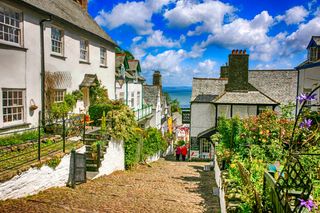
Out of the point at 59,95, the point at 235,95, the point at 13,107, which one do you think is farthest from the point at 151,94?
the point at 13,107

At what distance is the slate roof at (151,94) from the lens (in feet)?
117

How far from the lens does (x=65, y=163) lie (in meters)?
9.34

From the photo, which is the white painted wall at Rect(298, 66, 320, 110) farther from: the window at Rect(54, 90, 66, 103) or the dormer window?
the window at Rect(54, 90, 66, 103)

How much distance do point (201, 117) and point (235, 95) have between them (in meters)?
3.96

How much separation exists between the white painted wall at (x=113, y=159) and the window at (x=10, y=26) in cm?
659

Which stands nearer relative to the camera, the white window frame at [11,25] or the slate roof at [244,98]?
the white window frame at [11,25]

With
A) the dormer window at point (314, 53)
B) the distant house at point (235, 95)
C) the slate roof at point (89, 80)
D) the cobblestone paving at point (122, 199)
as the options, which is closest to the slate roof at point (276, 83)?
the distant house at point (235, 95)

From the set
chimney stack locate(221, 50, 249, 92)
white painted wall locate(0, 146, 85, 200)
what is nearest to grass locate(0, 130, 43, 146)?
white painted wall locate(0, 146, 85, 200)

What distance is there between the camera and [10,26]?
11023 mm

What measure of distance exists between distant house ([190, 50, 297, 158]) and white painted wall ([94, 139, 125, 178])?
40.1ft

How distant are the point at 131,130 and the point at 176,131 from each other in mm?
42972

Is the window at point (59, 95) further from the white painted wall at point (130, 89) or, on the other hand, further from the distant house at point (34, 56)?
the white painted wall at point (130, 89)

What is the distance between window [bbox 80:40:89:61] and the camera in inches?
686

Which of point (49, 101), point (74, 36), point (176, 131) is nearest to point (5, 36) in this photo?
point (49, 101)
